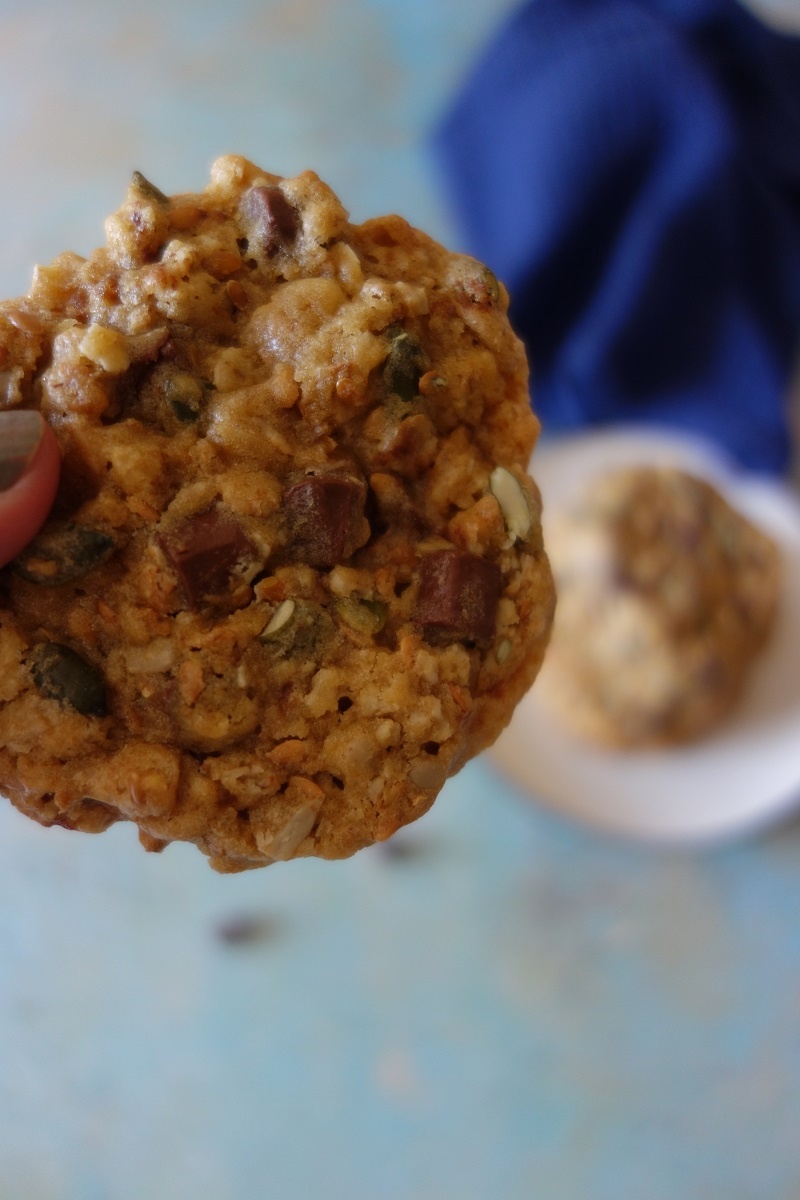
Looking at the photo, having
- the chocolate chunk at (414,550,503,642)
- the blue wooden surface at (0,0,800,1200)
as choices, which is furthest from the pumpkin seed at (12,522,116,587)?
the blue wooden surface at (0,0,800,1200)

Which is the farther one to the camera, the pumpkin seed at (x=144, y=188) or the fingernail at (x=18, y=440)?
the pumpkin seed at (x=144, y=188)

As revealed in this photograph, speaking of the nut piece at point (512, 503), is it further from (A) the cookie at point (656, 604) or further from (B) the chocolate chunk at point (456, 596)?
(A) the cookie at point (656, 604)

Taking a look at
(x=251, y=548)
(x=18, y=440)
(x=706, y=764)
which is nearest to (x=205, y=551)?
(x=251, y=548)

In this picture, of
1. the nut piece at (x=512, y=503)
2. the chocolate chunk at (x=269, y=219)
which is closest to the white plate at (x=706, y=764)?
the nut piece at (x=512, y=503)

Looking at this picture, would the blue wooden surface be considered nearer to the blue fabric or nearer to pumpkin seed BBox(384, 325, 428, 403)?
the blue fabric

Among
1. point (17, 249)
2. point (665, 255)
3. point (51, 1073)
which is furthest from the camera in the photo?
point (665, 255)

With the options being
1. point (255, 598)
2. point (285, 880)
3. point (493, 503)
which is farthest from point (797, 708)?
point (255, 598)

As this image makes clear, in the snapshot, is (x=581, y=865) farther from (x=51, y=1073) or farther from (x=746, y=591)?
(x=51, y=1073)
